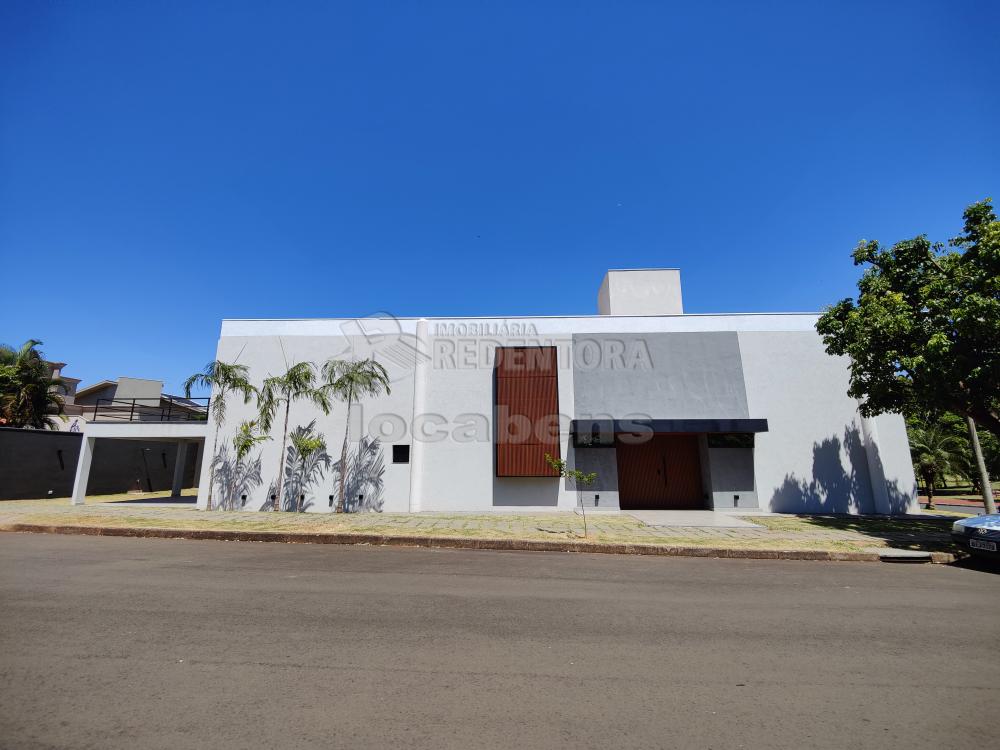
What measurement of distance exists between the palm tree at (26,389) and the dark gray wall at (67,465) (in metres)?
3.08

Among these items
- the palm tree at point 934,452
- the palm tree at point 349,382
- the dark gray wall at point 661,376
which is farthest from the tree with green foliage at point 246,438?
the palm tree at point 934,452

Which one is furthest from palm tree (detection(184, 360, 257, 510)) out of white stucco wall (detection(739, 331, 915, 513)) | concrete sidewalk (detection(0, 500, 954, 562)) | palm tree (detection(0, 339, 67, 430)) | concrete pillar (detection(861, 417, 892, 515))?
concrete pillar (detection(861, 417, 892, 515))

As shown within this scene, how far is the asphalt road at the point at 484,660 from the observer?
2.70m

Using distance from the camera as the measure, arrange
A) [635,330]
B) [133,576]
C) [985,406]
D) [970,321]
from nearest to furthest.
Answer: [133,576], [970,321], [985,406], [635,330]

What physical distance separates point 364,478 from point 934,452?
99.7 ft

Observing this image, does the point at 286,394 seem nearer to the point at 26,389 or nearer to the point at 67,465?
the point at 67,465

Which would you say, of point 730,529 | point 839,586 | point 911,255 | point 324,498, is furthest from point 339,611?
point 911,255

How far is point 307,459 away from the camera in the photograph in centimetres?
1636

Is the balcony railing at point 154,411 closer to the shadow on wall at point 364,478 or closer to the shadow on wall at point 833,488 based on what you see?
the shadow on wall at point 364,478

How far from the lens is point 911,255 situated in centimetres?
1189

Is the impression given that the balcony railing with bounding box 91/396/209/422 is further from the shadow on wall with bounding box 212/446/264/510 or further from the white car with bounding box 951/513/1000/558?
the white car with bounding box 951/513/1000/558

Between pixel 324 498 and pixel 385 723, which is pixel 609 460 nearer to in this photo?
pixel 324 498

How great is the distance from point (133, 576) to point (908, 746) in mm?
8785

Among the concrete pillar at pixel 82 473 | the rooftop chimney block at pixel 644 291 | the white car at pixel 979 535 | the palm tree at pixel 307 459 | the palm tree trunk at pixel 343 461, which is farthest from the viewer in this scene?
the rooftop chimney block at pixel 644 291
